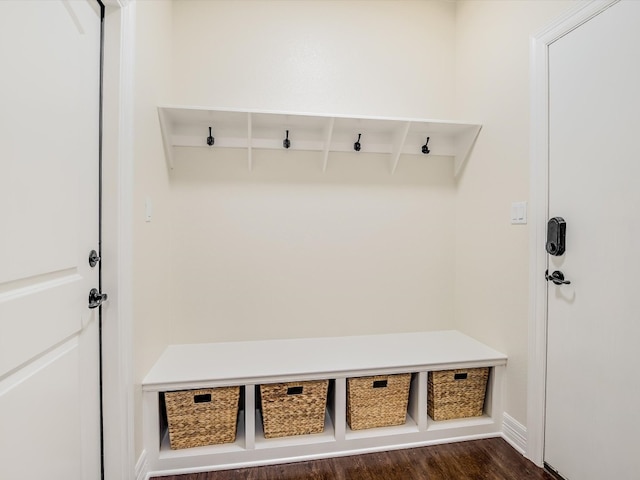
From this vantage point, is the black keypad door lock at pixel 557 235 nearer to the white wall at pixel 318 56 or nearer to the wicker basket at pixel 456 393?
the wicker basket at pixel 456 393

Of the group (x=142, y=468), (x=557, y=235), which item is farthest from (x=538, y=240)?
(x=142, y=468)

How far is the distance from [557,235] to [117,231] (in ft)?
Answer: 6.26

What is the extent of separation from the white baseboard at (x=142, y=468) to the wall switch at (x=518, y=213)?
2198mm

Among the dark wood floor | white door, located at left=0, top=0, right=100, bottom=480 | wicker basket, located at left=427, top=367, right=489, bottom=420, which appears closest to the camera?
white door, located at left=0, top=0, right=100, bottom=480

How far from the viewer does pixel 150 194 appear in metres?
1.62

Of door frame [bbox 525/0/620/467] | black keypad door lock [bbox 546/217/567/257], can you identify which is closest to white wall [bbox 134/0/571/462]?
door frame [bbox 525/0/620/467]

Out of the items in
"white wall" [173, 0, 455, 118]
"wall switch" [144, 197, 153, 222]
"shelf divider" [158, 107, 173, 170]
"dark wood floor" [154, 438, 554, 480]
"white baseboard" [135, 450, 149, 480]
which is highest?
"white wall" [173, 0, 455, 118]

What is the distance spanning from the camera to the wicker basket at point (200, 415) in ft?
5.30

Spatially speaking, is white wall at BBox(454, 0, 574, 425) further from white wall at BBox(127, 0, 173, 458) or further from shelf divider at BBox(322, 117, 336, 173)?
white wall at BBox(127, 0, 173, 458)

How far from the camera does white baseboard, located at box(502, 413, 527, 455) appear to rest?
5.60 ft

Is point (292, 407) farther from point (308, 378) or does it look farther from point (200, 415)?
point (200, 415)

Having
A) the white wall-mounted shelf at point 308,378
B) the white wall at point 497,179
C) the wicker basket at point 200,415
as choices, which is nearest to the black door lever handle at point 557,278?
the white wall at point 497,179

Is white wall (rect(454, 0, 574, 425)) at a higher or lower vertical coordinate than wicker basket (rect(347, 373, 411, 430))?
higher

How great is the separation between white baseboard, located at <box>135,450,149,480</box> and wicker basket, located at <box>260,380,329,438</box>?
1.84 feet
